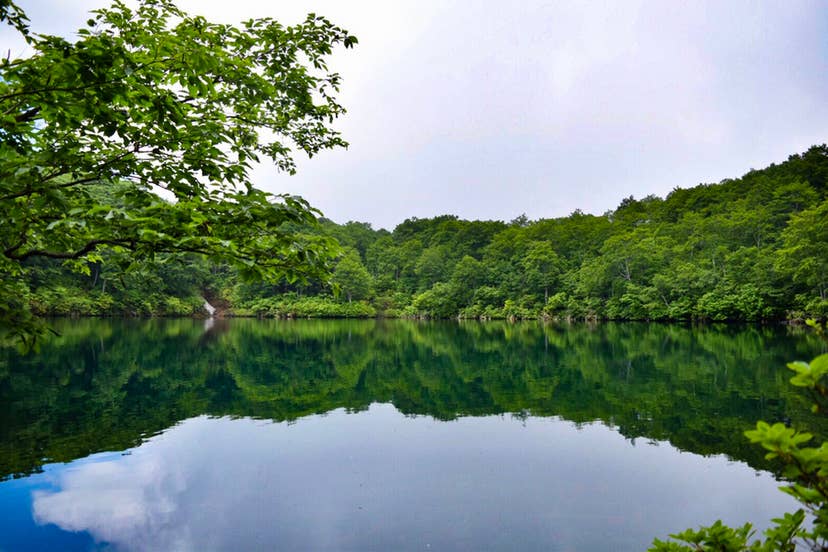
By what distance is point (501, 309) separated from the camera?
60906mm

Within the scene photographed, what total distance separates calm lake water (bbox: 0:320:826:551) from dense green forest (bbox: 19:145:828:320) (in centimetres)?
1323

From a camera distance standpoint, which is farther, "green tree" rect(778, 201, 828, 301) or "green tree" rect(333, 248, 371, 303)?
"green tree" rect(333, 248, 371, 303)

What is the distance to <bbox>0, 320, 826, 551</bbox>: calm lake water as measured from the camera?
531 cm

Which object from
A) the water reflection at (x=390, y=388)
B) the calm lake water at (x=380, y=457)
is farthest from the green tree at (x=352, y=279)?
the calm lake water at (x=380, y=457)

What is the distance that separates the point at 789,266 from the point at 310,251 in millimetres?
40661

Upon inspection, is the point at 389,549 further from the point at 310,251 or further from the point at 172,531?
the point at 310,251

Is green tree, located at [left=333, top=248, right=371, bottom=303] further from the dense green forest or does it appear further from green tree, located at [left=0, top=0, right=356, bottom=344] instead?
green tree, located at [left=0, top=0, right=356, bottom=344]

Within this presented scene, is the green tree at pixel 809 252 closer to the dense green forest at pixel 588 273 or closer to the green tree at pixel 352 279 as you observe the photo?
the dense green forest at pixel 588 273

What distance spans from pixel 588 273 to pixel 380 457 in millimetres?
48360

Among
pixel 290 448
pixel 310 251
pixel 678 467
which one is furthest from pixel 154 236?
pixel 678 467

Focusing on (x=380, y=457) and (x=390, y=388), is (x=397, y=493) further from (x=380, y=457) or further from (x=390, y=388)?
(x=390, y=388)

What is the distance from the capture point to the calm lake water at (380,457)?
17.4 ft

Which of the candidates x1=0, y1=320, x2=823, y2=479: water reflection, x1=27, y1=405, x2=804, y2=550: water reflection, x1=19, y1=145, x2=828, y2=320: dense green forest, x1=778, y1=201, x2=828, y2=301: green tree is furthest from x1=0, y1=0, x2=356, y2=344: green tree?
x1=778, y1=201, x2=828, y2=301: green tree

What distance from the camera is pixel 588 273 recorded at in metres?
51.8
